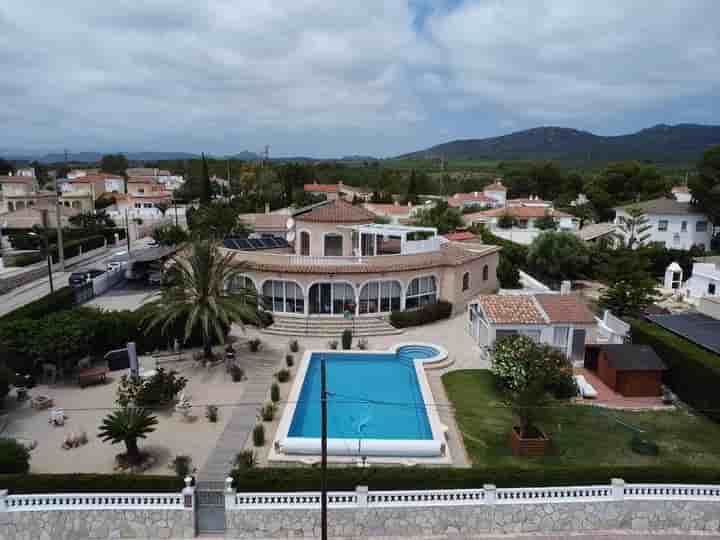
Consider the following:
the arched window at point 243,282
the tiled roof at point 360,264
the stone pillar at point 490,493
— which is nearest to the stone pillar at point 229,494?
the stone pillar at point 490,493

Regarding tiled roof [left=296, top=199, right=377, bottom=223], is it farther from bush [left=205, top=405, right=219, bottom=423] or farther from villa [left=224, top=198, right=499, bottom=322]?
bush [left=205, top=405, right=219, bottom=423]

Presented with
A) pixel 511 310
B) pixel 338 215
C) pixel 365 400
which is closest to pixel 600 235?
pixel 338 215

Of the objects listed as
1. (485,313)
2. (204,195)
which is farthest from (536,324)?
(204,195)

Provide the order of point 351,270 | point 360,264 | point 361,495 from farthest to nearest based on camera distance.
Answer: point 360,264
point 351,270
point 361,495

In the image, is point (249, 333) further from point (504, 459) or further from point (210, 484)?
point (504, 459)

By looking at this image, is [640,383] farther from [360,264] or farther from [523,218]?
[523,218]
